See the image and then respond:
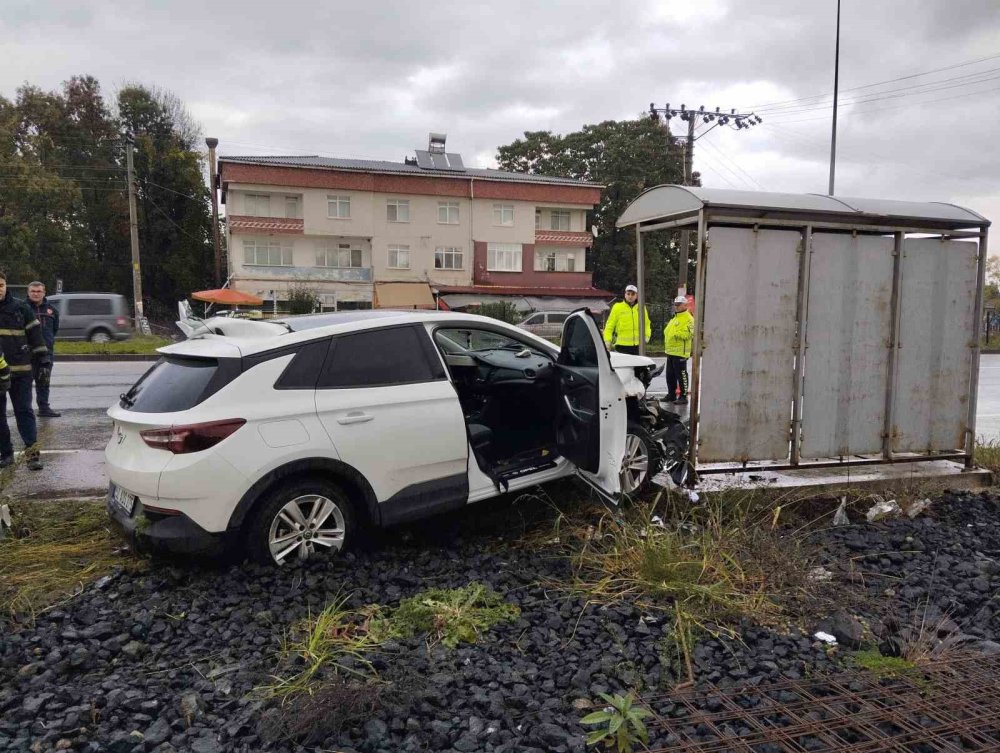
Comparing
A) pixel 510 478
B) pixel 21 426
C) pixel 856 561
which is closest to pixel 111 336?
pixel 21 426

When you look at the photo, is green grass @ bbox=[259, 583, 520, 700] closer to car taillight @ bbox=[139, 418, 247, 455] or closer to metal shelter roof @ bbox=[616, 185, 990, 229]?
car taillight @ bbox=[139, 418, 247, 455]

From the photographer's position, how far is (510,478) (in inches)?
214

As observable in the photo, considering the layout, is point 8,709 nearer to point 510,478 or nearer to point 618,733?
point 618,733

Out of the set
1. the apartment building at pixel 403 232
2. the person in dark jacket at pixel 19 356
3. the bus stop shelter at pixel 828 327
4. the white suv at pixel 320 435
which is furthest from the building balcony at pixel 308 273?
the white suv at pixel 320 435

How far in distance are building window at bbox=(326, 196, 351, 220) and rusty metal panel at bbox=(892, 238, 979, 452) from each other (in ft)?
136

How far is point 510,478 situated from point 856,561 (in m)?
2.34

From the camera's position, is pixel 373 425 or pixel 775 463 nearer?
pixel 373 425

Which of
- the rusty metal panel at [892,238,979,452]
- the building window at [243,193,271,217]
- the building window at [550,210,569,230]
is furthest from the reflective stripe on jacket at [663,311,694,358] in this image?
the building window at [550,210,569,230]

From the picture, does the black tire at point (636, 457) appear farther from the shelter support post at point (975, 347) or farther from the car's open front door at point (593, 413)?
the shelter support post at point (975, 347)

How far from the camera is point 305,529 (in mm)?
4570

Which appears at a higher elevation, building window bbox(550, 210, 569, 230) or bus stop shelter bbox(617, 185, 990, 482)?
building window bbox(550, 210, 569, 230)

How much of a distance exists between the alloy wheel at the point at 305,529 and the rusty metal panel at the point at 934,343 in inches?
197

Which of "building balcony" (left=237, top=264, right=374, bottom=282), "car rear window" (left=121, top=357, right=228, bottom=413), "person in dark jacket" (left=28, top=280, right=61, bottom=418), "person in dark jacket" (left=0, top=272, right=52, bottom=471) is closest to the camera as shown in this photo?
"car rear window" (left=121, top=357, right=228, bottom=413)

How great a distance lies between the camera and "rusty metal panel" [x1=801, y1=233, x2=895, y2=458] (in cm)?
644
